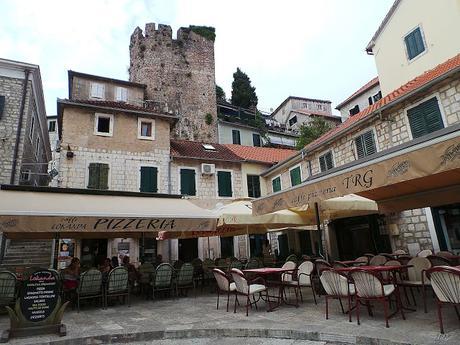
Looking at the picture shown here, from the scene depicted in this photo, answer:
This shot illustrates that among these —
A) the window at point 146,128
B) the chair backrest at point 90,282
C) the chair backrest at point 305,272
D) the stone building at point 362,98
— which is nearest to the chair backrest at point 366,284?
the chair backrest at point 305,272

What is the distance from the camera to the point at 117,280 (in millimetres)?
7664

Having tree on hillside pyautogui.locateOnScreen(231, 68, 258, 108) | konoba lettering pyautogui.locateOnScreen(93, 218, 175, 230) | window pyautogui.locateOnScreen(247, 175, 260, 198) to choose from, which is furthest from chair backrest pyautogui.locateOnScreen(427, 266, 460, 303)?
tree on hillside pyautogui.locateOnScreen(231, 68, 258, 108)

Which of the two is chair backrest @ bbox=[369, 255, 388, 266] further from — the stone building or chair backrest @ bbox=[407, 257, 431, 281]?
the stone building

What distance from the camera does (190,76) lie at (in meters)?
33.8

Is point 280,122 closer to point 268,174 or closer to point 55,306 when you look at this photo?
point 268,174

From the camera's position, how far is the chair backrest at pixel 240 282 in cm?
616

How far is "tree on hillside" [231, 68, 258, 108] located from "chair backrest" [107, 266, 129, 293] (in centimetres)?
3631

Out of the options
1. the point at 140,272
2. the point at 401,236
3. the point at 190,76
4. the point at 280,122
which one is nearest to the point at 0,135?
the point at 140,272

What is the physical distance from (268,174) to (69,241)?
11264 mm

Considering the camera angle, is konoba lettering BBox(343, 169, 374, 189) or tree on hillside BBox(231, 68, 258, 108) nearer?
konoba lettering BBox(343, 169, 374, 189)

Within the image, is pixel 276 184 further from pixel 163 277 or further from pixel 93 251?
pixel 163 277

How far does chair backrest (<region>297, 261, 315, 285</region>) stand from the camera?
7.15 metres

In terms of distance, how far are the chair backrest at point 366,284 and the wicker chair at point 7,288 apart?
22.4 ft

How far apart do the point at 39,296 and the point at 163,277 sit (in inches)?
134
